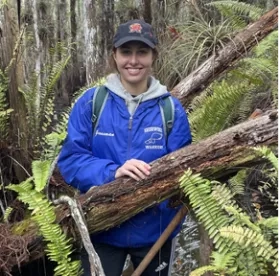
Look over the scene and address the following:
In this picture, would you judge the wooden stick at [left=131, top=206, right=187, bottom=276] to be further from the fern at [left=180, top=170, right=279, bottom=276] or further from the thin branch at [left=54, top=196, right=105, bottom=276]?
the thin branch at [left=54, top=196, right=105, bottom=276]

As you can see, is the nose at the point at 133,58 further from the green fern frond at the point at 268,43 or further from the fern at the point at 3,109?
the green fern frond at the point at 268,43

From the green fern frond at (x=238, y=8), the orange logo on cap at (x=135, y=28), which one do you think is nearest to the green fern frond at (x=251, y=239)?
the orange logo on cap at (x=135, y=28)

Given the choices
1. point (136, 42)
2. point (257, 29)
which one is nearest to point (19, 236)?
point (136, 42)

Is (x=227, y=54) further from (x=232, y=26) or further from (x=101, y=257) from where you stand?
(x=101, y=257)

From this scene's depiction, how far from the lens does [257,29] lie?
538cm

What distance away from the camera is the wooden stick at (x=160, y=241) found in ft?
9.73

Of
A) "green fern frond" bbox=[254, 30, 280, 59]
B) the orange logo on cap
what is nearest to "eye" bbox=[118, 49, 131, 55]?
the orange logo on cap

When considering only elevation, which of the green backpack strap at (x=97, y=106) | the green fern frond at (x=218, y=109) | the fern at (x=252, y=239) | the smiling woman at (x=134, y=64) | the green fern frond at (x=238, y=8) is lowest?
the fern at (x=252, y=239)

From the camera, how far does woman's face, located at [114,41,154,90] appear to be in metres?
2.92

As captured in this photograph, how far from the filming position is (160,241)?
2.97 m

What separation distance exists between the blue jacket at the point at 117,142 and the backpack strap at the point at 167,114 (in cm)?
2

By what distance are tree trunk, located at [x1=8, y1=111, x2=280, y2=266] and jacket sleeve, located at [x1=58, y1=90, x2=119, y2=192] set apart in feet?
0.52

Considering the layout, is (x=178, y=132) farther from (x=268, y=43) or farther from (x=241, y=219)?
(x=268, y=43)

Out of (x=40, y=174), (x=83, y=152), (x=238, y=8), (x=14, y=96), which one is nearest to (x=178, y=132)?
(x=83, y=152)
